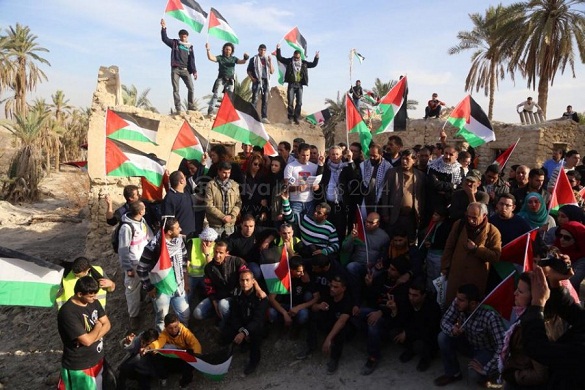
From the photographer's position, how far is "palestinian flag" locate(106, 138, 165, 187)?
6.27 meters

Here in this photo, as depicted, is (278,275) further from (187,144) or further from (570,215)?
(570,215)

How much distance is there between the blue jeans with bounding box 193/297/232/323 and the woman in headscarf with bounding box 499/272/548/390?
3.26 metres

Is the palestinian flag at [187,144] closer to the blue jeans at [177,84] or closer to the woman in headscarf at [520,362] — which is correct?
the blue jeans at [177,84]

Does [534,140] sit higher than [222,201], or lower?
higher

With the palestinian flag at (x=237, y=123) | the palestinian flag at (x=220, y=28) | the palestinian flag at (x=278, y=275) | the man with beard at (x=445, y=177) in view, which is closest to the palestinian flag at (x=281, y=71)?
the palestinian flag at (x=220, y=28)

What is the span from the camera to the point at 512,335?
3.37 m

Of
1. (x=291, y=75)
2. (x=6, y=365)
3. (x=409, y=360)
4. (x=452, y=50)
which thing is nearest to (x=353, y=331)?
(x=409, y=360)

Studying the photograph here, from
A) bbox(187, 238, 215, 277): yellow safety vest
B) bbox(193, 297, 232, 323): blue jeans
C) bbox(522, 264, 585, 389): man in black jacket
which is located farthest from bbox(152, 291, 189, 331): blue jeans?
bbox(522, 264, 585, 389): man in black jacket

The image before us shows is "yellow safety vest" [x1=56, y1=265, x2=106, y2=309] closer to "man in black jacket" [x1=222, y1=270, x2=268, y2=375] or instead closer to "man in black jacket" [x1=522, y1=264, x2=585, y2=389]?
"man in black jacket" [x1=222, y1=270, x2=268, y2=375]

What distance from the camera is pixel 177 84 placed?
9875 mm

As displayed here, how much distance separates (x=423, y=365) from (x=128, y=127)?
18.9 ft

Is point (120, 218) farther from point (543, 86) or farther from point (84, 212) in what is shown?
point (543, 86)

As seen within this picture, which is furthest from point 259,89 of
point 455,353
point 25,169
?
point 25,169

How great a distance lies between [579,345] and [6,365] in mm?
7743
